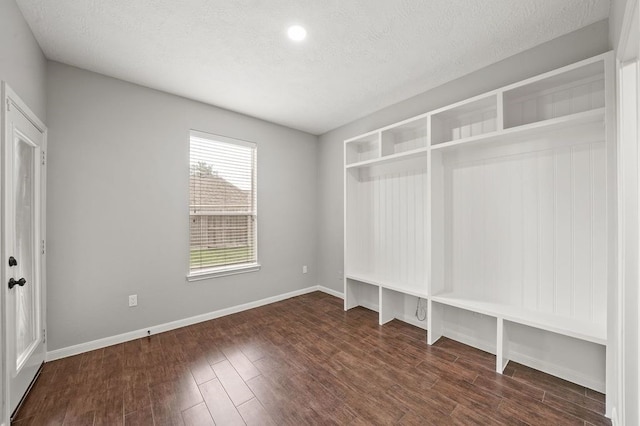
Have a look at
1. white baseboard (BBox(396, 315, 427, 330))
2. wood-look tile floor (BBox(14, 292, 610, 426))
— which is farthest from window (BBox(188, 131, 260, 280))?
white baseboard (BBox(396, 315, 427, 330))

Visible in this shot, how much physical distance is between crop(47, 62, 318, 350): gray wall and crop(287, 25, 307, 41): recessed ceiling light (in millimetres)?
1796

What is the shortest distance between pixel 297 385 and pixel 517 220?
2.40m

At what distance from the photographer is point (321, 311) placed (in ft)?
11.9

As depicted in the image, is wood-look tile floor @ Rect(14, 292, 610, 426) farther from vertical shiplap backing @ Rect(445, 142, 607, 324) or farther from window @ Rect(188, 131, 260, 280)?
window @ Rect(188, 131, 260, 280)

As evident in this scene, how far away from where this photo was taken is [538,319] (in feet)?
6.77

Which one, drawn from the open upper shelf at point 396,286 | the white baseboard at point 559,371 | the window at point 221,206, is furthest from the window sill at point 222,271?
the white baseboard at point 559,371

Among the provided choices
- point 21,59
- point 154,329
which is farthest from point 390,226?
point 21,59

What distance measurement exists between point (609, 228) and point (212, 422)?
2910 mm

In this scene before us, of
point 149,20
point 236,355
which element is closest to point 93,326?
point 236,355

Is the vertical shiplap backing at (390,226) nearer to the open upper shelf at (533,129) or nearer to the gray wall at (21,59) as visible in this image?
the open upper shelf at (533,129)

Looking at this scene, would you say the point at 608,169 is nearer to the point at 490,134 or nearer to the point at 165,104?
the point at 490,134

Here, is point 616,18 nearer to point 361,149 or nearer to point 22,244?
point 361,149

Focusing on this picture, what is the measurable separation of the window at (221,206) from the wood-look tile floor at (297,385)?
0.98m

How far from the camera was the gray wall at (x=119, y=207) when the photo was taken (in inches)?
97.3
